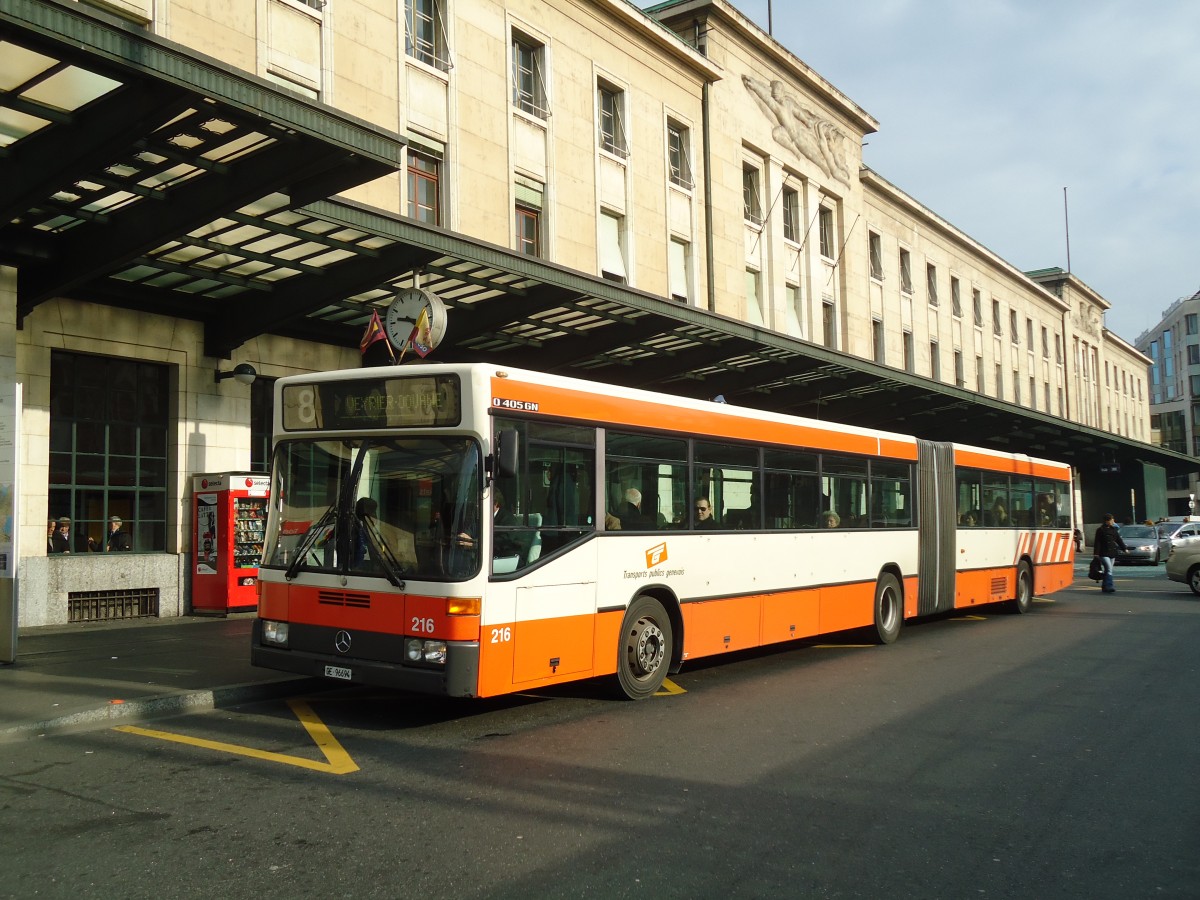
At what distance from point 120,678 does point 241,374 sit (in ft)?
23.9

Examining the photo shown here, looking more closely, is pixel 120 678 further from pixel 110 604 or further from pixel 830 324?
pixel 830 324

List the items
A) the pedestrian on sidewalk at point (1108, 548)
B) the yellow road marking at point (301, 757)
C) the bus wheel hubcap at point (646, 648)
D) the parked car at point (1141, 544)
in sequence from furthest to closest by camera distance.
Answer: the parked car at point (1141, 544)
the pedestrian on sidewalk at point (1108, 548)
the bus wheel hubcap at point (646, 648)
the yellow road marking at point (301, 757)

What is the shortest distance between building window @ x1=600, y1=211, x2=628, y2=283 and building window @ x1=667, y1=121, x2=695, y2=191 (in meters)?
3.47

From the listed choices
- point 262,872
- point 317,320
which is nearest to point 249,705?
point 262,872

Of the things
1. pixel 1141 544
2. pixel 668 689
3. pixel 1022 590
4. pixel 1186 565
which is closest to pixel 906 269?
pixel 1141 544

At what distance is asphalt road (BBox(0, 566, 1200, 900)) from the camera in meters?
4.70

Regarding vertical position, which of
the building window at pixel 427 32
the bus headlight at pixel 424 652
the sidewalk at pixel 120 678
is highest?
the building window at pixel 427 32

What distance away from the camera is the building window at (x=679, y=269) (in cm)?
2695

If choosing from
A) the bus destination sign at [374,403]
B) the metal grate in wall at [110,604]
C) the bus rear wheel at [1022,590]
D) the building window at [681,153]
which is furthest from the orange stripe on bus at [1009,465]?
the metal grate in wall at [110,604]

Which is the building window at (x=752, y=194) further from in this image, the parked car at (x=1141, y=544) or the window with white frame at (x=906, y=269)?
the parked car at (x=1141, y=544)

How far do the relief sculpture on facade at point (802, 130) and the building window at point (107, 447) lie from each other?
2084 centimetres

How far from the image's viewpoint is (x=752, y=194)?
31.3 m

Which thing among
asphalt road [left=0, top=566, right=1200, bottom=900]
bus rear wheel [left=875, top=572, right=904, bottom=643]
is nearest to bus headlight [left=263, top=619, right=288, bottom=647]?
asphalt road [left=0, top=566, right=1200, bottom=900]

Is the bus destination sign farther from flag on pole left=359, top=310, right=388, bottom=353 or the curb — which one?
flag on pole left=359, top=310, right=388, bottom=353
